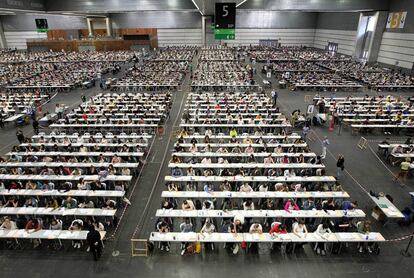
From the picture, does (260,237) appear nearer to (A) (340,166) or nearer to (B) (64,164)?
(A) (340,166)

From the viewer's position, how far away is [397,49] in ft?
142

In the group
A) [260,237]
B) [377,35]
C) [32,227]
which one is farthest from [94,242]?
[377,35]

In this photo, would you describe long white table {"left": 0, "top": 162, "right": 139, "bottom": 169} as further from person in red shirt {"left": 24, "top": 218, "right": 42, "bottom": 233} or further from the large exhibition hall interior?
person in red shirt {"left": 24, "top": 218, "right": 42, "bottom": 233}

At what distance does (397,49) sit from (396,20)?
483cm

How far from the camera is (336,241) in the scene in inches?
366

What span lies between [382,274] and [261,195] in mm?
4806

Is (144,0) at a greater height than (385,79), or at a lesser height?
greater

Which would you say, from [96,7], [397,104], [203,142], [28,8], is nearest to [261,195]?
[203,142]

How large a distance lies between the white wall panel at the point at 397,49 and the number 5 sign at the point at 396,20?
1.22 metres

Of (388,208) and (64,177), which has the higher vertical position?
(64,177)

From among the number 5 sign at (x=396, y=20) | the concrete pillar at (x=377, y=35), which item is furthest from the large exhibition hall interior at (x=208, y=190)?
the concrete pillar at (x=377, y=35)

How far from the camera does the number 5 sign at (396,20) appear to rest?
42125 mm

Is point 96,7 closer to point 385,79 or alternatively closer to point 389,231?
point 385,79

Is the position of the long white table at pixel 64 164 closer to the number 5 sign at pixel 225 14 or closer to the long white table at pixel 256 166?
the long white table at pixel 256 166
